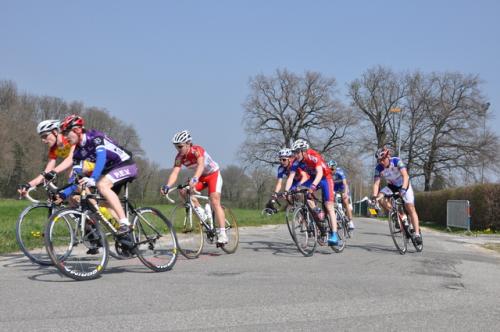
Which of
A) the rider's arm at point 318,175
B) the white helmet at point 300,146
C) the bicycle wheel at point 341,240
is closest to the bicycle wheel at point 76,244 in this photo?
the rider's arm at point 318,175

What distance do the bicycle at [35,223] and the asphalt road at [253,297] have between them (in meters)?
0.23

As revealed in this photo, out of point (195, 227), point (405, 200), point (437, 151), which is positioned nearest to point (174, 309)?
point (195, 227)

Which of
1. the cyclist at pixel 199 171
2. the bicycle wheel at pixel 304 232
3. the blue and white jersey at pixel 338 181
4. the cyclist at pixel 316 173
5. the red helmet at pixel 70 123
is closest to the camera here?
the red helmet at pixel 70 123

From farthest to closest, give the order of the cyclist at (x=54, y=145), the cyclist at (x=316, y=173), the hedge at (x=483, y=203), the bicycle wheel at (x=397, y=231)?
1. the hedge at (x=483, y=203)
2. the bicycle wheel at (x=397, y=231)
3. the cyclist at (x=316, y=173)
4. the cyclist at (x=54, y=145)

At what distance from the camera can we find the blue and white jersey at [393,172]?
10.7 m

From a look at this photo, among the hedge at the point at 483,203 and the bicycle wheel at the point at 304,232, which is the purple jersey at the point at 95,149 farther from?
the hedge at the point at 483,203

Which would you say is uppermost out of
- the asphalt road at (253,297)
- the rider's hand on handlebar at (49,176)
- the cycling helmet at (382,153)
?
the cycling helmet at (382,153)

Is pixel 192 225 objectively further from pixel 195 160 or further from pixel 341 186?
pixel 341 186

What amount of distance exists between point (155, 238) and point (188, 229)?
68.3 inches

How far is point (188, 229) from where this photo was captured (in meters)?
Result: 9.16

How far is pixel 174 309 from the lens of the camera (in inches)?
189

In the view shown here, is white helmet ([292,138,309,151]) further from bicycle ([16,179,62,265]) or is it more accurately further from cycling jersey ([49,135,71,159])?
bicycle ([16,179,62,265])

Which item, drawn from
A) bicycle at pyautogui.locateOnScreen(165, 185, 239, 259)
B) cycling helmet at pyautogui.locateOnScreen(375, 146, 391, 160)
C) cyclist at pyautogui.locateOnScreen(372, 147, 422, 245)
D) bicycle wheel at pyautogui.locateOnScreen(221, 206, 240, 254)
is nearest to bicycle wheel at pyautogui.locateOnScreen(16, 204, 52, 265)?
bicycle at pyautogui.locateOnScreen(165, 185, 239, 259)

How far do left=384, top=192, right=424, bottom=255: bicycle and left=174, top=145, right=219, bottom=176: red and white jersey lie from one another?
141 inches
